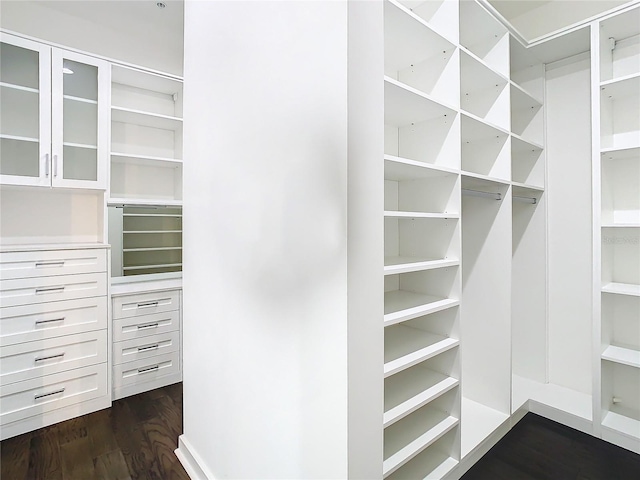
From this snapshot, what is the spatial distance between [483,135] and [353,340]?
1.65m

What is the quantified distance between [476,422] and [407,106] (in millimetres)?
1776

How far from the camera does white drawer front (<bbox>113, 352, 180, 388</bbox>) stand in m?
2.40

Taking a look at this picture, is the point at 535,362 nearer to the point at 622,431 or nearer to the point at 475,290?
the point at 622,431

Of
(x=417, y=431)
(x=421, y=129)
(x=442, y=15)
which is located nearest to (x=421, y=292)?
(x=417, y=431)

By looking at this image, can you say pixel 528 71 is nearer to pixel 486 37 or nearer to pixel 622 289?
pixel 486 37

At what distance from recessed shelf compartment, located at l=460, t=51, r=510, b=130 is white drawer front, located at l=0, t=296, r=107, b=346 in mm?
2701

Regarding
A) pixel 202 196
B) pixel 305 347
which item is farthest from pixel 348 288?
pixel 202 196

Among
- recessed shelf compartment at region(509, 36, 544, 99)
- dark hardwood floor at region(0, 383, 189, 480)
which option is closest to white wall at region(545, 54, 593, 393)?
recessed shelf compartment at region(509, 36, 544, 99)

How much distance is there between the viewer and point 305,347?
1.01 meters

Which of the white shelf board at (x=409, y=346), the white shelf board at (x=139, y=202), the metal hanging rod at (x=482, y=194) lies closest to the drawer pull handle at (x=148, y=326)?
the white shelf board at (x=139, y=202)

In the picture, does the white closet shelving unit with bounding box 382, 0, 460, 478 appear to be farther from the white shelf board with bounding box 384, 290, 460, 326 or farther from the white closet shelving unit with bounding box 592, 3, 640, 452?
the white closet shelving unit with bounding box 592, 3, 640, 452

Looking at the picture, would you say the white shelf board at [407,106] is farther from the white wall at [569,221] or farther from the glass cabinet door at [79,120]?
the glass cabinet door at [79,120]

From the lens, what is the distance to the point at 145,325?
98.3 inches

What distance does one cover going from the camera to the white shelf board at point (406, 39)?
1.31 meters
